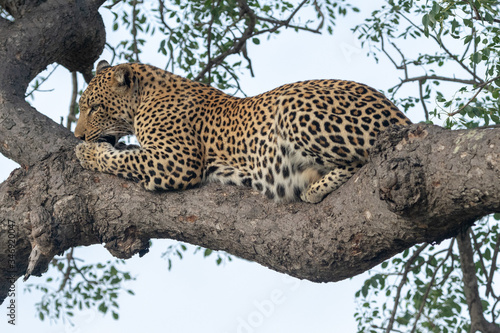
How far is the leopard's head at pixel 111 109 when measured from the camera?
641 cm

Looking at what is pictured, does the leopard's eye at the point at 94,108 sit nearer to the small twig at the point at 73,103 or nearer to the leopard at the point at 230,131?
the leopard at the point at 230,131

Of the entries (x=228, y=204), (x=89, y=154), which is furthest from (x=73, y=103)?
(x=228, y=204)

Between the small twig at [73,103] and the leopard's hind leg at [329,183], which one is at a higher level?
the small twig at [73,103]

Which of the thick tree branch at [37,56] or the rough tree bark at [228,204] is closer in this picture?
the rough tree bark at [228,204]

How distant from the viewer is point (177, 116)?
599cm

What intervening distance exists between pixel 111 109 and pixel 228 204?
1.98 m

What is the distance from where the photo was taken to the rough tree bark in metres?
3.83

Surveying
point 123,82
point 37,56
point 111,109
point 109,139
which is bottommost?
point 109,139

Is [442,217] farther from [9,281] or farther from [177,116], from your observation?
[9,281]

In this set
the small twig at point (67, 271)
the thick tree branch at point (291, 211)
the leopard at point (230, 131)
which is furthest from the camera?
the small twig at point (67, 271)

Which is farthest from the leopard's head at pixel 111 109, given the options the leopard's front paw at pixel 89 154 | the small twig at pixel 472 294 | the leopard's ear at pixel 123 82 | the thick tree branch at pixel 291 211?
the small twig at pixel 472 294

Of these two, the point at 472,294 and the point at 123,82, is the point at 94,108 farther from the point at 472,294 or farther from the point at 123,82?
the point at 472,294

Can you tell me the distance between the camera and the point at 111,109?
6.45 metres

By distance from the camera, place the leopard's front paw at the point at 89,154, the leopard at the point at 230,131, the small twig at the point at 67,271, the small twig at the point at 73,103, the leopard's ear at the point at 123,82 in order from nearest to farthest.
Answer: the leopard at the point at 230,131, the leopard's front paw at the point at 89,154, the leopard's ear at the point at 123,82, the small twig at the point at 73,103, the small twig at the point at 67,271
